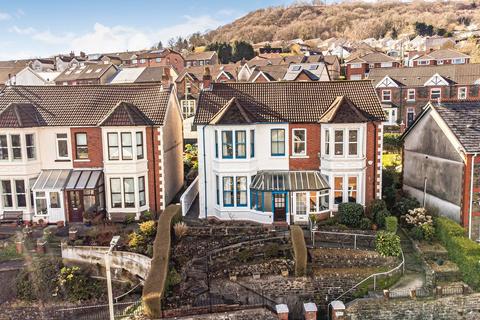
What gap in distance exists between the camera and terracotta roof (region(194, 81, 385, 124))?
25.4m

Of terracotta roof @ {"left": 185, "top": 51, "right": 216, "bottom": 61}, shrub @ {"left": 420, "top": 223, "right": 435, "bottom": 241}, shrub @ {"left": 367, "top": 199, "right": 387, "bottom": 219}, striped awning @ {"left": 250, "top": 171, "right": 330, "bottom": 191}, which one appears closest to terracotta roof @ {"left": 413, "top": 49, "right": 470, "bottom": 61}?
terracotta roof @ {"left": 185, "top": 51, "right": 216, "bottom": 61}

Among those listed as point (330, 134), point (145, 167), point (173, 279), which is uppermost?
point (330, 134)

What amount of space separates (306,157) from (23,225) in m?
18.0

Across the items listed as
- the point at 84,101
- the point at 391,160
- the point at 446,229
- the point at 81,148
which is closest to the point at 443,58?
the point at 391,160

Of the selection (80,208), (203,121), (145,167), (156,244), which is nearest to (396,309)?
(156,244)

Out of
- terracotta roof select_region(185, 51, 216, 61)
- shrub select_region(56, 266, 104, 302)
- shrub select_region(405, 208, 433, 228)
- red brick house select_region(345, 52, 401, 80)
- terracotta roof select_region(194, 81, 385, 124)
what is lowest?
shrub select_region(56, 266, 104, 302)

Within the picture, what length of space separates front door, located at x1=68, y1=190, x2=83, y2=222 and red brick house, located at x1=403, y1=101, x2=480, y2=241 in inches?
844

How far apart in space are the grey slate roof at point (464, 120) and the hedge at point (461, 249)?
4.07 m

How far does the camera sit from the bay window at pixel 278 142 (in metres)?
25.6

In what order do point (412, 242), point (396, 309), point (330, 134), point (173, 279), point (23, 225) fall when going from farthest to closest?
point (23, 225)
point (330, 134)
point (412, 242)
point (173, 279)
point (396, 309)

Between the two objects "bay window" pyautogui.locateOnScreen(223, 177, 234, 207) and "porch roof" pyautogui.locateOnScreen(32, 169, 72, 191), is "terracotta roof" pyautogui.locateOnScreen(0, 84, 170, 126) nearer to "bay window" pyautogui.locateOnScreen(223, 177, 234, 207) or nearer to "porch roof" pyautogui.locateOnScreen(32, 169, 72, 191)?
"porch roof" pyautogui.locateOnScreen(32, 169, 72, 191)

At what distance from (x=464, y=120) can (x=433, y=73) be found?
130 ft

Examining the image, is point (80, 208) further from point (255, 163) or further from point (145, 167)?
point (255, 163)

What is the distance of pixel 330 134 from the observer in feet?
80.7
